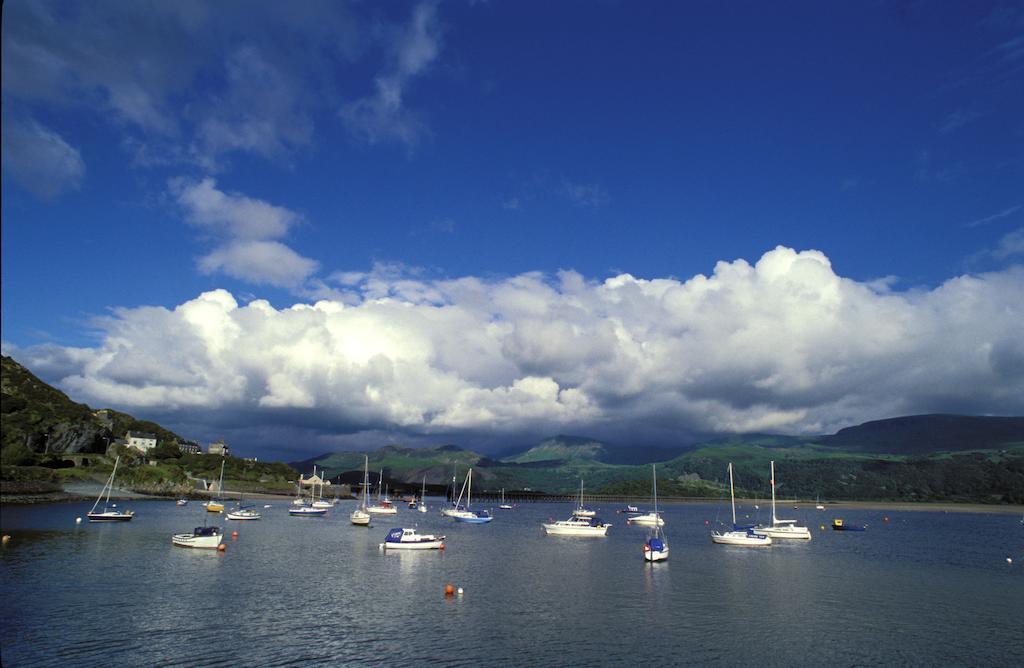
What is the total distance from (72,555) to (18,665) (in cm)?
4774

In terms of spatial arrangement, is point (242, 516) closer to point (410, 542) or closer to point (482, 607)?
point (410, 542)

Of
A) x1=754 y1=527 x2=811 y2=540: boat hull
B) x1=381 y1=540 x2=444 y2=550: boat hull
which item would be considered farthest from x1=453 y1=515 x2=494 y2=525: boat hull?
x1=381 y1=540 x2=444 y2=550: boat hull

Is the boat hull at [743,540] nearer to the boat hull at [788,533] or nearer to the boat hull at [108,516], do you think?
the boat hull at [788,533]

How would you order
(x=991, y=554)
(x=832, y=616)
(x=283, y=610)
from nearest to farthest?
(x=283, y=610)
(x=832, y=616)
(x=991, y=554)

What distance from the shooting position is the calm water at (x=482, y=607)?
4084cm

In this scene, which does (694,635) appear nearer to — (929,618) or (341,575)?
(929,618)

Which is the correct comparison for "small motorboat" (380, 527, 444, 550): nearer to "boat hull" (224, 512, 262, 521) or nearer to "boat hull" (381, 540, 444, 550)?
"boat hull" (381, 540, 444, 550)

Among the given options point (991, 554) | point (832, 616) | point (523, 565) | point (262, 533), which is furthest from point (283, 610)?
point (991, 554)

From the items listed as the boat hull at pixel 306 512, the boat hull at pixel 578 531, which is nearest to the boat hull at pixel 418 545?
the boat hull at pixel 578 531

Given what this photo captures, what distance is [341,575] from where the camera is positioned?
70438 millimetres

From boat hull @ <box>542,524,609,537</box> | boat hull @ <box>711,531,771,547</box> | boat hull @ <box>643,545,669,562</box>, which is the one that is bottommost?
boat hull @ <box>542,524,609,537</box>

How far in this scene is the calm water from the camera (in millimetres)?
40844

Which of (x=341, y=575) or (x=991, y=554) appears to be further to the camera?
(x=991, y=554)

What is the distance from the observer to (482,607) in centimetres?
5494
